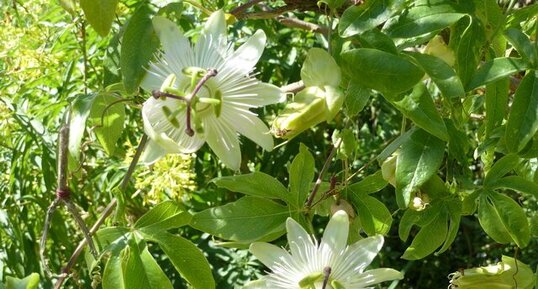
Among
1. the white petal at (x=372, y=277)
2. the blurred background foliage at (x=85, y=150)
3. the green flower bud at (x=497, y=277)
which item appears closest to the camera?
the white petal at (x=372, y=277)

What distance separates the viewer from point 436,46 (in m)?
0.80

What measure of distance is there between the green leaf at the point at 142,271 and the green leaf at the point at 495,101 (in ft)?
0.95

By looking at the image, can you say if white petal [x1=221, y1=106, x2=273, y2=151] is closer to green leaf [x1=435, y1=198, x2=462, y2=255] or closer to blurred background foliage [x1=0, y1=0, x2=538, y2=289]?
green leaf [x1=435, y1=198, x2=462, y2=255]

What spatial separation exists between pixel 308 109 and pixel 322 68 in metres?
0.04

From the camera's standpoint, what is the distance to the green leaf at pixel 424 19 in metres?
0.68

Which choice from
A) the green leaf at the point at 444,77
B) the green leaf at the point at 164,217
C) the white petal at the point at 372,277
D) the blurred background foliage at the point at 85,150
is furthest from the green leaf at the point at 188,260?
the blurred background foliage at the point at 85,150

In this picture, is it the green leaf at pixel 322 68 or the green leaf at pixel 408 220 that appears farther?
the green leaf at pixel 408 220

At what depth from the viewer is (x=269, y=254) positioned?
2.49 feet

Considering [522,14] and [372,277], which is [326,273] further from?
[522,14]

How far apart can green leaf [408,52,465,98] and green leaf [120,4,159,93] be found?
0.68 ft

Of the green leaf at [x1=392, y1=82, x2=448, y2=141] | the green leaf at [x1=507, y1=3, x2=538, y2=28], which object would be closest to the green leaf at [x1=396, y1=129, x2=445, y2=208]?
the green leaf at [x1=392, y1=82, x2=448, y2=141]

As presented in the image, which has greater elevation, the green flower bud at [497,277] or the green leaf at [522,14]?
the green leaf at [522,14]

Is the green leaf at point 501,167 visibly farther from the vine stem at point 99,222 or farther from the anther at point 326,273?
the vine stem at point 99,222

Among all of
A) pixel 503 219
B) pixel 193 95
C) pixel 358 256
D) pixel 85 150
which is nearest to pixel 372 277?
pixel 358 256
